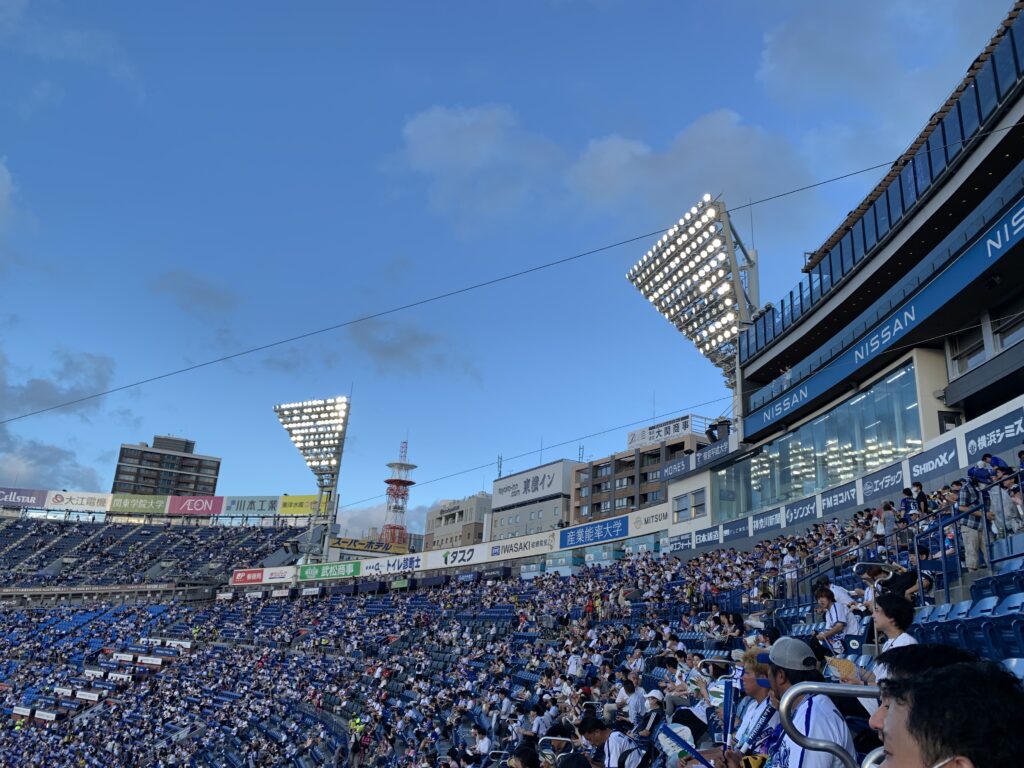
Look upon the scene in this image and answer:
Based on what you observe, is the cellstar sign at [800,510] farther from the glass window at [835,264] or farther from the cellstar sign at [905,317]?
the glass window at [835,264]

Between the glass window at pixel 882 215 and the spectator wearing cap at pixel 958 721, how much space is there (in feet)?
74.1

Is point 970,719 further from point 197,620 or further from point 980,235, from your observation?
point 197,620

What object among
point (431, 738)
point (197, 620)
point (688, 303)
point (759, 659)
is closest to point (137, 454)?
point (197, 620)

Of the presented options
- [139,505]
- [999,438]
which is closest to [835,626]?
[999,438]

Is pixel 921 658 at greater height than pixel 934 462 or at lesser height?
lesser

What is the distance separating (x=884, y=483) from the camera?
68.4 ft

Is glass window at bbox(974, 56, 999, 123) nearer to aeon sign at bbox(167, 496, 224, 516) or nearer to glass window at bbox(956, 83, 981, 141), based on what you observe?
glass window at bbox(956, 83, 981, 141)

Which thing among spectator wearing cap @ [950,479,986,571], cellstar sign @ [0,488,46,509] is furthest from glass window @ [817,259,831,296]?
cellstar sign @ [0,488,46,509]

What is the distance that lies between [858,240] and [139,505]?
69690mm

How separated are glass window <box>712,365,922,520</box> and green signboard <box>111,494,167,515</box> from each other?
59.3m

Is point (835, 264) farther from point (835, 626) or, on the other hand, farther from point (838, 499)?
point (835, 626)

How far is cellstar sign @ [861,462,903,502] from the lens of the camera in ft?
66.6

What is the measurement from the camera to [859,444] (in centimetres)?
2320

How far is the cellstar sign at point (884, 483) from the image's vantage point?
2031 centimetres
